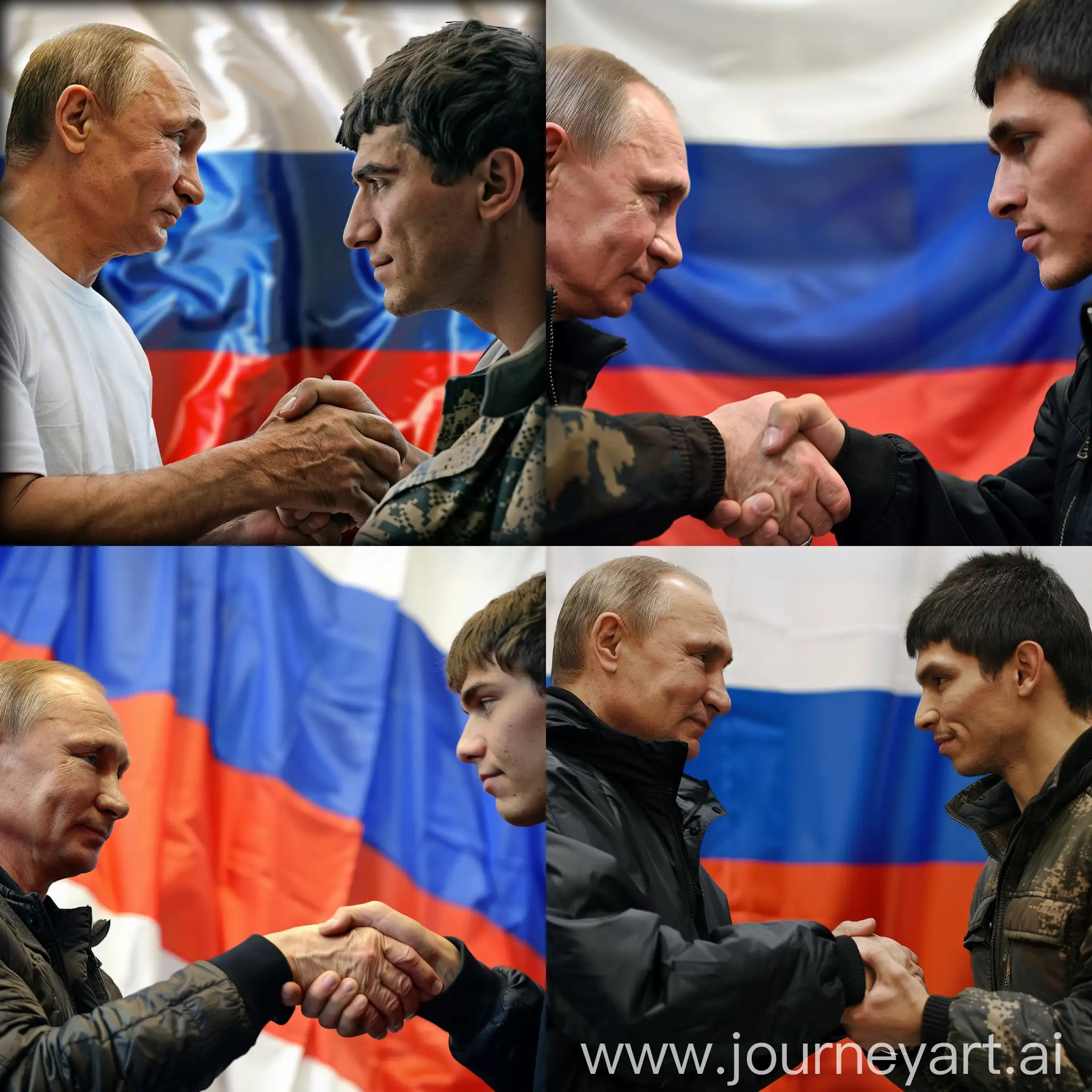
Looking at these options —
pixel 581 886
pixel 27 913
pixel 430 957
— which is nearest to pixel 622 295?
pixel 581 886

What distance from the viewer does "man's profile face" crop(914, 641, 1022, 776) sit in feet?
5.81

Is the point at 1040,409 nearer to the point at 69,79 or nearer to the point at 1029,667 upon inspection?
the point at 1029,667

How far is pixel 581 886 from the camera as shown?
169 cm

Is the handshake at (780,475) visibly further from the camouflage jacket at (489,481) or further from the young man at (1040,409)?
the camouflage jacket at (489,481)

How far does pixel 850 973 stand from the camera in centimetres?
172

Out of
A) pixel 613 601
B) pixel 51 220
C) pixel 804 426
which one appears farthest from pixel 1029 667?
pixel 51 220

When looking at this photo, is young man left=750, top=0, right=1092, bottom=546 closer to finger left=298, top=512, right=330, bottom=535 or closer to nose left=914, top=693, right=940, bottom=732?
nose left=914, top=693, right=940, bottom=732

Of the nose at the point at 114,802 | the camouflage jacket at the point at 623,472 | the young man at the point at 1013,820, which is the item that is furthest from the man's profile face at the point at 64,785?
the young man at the point at 1013,820

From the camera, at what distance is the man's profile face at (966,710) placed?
1770 mm

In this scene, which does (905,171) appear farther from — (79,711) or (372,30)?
(79,711)

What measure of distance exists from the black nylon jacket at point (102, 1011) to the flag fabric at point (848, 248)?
1007 mm

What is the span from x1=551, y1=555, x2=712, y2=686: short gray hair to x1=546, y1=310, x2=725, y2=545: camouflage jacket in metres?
0.05

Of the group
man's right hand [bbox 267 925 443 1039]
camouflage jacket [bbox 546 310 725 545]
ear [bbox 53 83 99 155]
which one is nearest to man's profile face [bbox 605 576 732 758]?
camouflage jacket [bbox 546 310 725 545]

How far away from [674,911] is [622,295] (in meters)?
0.86
